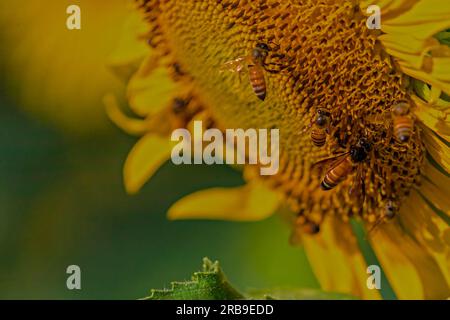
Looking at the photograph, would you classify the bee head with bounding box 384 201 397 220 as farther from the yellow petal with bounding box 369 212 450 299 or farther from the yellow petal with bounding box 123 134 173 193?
the yellow petal with bounding box 123 134 173 193

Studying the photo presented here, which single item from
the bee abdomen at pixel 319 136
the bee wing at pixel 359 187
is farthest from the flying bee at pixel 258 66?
the bee wing at pixel 359 187

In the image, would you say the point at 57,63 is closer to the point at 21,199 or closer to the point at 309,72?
the point at 21,199

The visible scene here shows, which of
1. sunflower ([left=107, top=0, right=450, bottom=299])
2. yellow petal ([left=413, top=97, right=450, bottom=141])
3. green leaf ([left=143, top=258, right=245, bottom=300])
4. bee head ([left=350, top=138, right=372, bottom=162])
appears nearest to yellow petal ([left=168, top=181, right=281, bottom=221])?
sunflower ([left=107, top=0, right=450, bottom=299])

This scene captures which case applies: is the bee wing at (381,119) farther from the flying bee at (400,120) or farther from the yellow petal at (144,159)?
the yellow petal at (144,159)

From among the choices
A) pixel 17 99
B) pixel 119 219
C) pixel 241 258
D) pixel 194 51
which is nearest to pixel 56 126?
pixel 17 99

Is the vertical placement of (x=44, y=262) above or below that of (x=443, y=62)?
below

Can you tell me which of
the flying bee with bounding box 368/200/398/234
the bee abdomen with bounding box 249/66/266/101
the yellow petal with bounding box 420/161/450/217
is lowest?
the flying bee with bounding box 368/200/398/234
